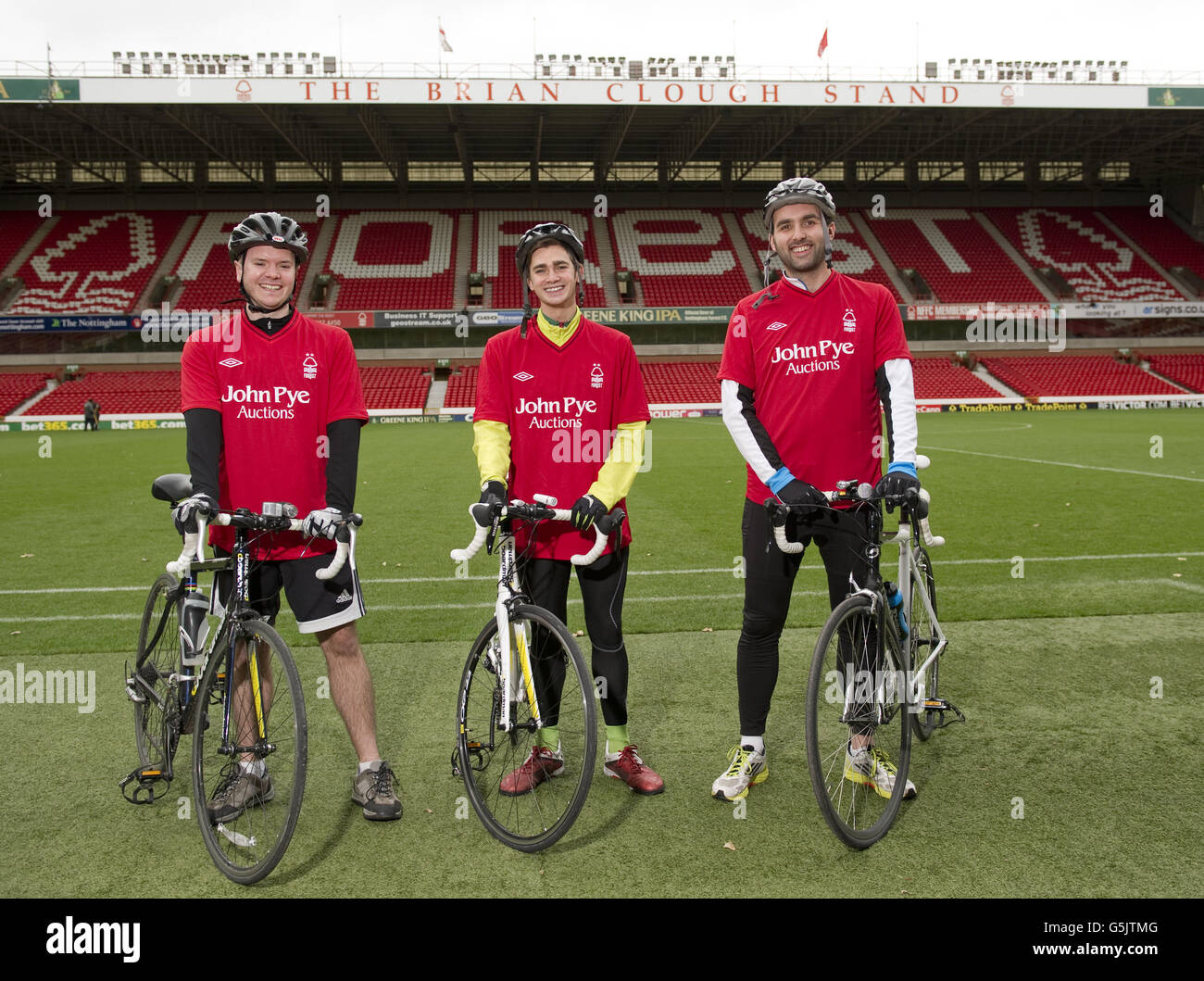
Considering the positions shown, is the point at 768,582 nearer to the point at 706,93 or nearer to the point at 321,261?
the point at 706,93

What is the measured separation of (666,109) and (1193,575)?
3309cm

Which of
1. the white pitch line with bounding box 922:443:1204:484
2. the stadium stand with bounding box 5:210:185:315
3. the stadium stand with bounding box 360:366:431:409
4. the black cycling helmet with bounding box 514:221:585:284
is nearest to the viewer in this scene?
the black cycling helmet with bounding box 514:221:585:284

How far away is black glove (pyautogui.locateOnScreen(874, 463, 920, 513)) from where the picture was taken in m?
3.23

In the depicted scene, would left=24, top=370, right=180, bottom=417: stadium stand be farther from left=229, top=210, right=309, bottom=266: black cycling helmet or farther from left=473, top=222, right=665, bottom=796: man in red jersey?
left=473, top=222, right=665, bottom=796: man in red jersey

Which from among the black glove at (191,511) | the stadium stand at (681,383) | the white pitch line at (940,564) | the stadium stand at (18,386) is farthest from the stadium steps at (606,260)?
the black glove at (191,511)

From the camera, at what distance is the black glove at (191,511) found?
10.4ft

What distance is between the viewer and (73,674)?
546 centimetres

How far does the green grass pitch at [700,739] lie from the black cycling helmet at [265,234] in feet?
7.32

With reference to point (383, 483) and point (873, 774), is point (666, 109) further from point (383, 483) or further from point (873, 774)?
point (873, 774)

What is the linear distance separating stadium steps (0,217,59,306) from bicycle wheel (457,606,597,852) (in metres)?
42.7

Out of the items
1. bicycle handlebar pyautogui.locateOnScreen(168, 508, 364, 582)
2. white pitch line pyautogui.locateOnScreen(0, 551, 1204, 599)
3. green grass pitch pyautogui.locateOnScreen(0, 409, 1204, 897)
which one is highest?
bicycle handlebar pyautogui.locateOnScreen(168, 508, 364, 582)

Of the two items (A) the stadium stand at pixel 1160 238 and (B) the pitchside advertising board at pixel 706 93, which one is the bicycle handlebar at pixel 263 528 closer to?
(B) the pitchside advertising board at pixel 706 93

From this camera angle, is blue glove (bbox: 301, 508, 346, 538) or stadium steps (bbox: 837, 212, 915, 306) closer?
blue glove (bbox: 301, 508, 346, 538)

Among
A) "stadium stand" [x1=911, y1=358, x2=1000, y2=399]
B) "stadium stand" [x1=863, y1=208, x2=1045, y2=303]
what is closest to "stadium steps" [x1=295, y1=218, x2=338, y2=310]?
"stadium stand" [x1=911, y1=358, x2=1000, y2=399]
